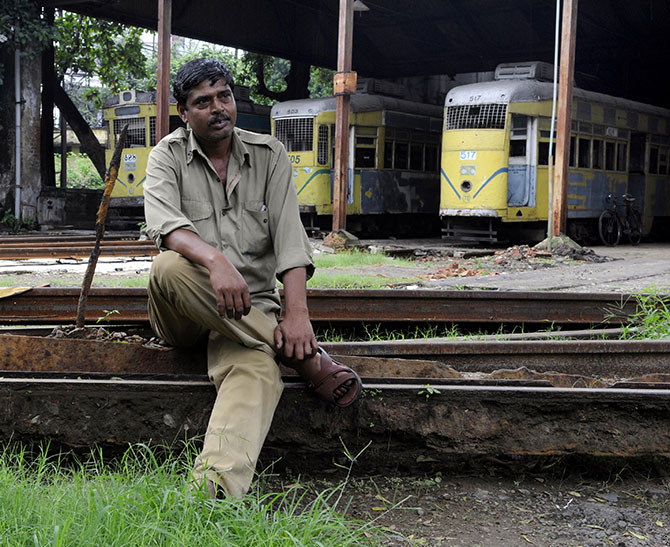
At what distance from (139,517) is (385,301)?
2.99 metres

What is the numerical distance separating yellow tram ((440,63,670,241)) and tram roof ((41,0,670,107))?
3594 millimetres

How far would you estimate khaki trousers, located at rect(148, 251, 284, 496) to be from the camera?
93.7 inches

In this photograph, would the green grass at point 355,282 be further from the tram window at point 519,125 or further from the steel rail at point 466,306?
the tram window at point 519,125

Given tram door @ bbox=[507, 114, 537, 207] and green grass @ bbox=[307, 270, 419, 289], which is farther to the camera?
tram door @ bbox=[507, 114, 537, 207]

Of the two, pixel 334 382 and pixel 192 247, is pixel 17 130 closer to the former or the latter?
pixel 192 247

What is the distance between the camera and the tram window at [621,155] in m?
16.1

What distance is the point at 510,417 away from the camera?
2781 mm

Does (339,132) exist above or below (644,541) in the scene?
above

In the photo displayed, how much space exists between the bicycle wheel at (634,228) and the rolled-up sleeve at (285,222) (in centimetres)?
1461

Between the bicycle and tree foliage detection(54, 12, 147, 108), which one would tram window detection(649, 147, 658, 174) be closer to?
the bicycle

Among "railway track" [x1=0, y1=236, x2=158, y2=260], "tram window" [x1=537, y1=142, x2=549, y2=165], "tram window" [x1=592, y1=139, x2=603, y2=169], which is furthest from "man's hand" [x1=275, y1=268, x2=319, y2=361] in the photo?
"tram window" [x1=592, y1=139, x2=603, y2=169]

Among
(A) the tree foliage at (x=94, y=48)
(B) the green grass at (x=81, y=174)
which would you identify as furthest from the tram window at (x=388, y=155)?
(B) the green grass at (x=81, y=174)

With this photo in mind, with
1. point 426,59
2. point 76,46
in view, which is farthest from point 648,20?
point 76,46

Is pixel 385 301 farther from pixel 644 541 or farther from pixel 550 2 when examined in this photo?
pixel 550 2
